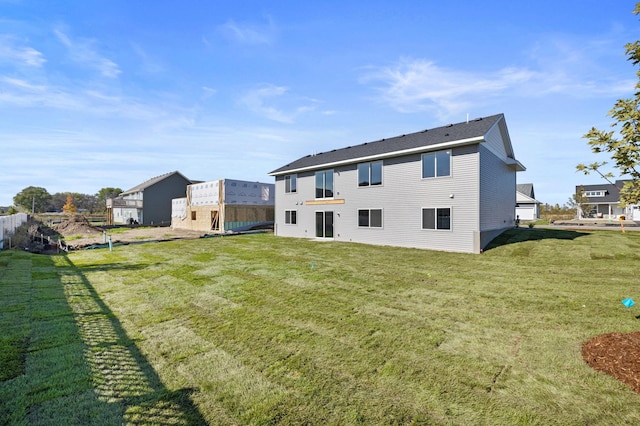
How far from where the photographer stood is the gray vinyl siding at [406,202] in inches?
531

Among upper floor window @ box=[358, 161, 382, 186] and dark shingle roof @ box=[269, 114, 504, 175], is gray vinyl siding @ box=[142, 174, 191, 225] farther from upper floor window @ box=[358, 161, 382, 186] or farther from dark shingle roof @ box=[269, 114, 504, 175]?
upper floor window @ box=[358, 161, 382, 186]

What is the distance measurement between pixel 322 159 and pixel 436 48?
10715 millimetres

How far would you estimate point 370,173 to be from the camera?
17.5m

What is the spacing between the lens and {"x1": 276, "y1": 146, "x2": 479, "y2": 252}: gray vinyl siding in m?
13.5

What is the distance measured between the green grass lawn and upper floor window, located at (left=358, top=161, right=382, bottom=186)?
30.0 feet

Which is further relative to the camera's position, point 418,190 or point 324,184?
point 324,184

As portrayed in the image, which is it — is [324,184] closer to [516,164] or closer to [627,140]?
[516,164]

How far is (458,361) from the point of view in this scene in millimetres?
3715

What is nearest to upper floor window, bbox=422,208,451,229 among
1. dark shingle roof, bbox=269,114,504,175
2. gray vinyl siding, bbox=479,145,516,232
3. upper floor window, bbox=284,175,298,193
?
gray vinyl siding, bbox=479,145,516,232

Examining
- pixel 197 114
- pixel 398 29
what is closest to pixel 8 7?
pixel 197 114

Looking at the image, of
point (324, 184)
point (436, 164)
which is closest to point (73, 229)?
point (324, 184)

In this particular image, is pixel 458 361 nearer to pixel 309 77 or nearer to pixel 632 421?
pixel 632 421

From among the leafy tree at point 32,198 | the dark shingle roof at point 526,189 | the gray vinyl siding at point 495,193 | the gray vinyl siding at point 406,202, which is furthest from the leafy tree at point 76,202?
the dark shingle roof at point 526,189

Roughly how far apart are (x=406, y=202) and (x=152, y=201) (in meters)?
42.5
